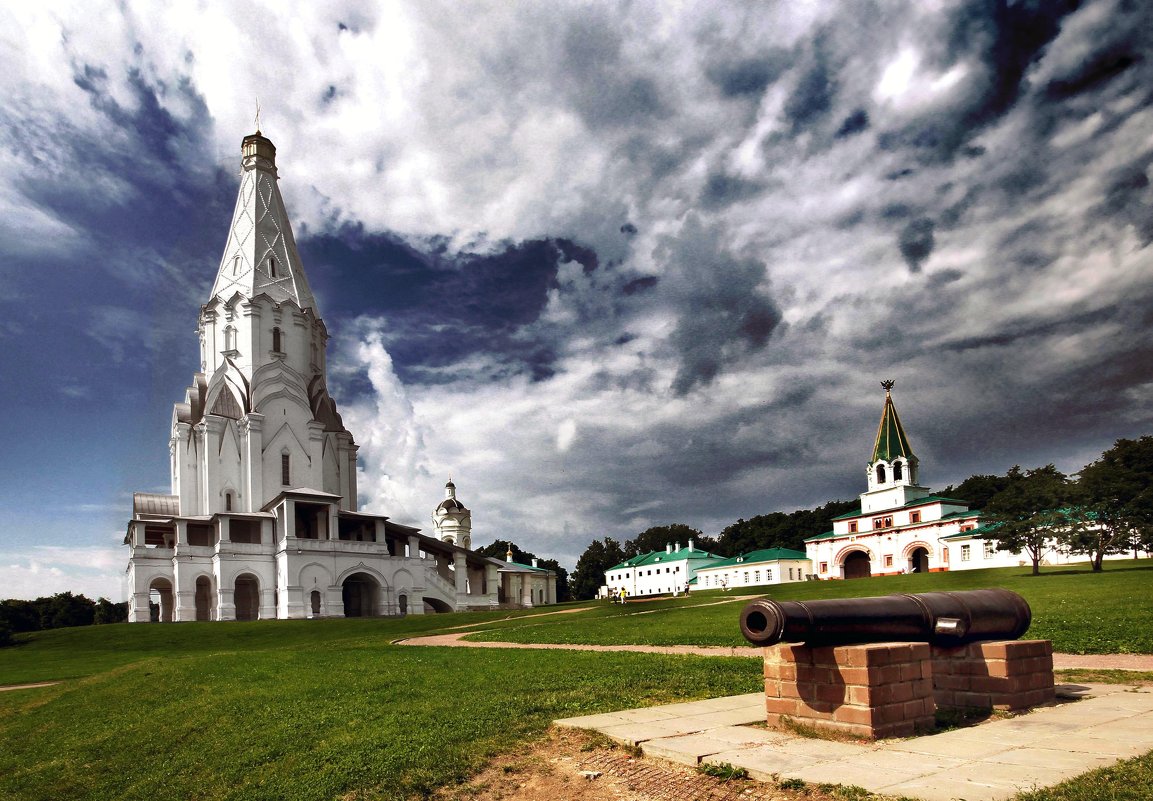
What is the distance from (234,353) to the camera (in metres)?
57.9

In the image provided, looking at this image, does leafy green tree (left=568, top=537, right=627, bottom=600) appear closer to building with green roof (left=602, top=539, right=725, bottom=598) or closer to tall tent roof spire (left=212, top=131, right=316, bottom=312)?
building with green roof (left=602, top=539, right=725, bottom=598)

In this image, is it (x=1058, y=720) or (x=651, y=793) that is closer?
(x=651, y=793)

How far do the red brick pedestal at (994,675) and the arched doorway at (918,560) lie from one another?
6932 cm

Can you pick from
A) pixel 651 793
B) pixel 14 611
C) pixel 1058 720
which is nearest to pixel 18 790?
pixel 651 793

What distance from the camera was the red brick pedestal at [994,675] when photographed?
784 cm

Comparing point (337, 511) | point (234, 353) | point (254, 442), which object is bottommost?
point (337, 511)

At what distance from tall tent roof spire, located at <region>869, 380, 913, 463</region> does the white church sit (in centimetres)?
3753

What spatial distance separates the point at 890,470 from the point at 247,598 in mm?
56649

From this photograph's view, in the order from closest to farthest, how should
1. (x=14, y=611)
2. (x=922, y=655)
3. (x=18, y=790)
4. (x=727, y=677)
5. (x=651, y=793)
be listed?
1. (x=651, y=793)
2. (x=922, y=655)
3. (x=18, y=790)
4. (x=727, y=677)
5. (x=14, y=611)

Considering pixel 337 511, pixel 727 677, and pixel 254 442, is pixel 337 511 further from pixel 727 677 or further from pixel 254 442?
pixel 727 677

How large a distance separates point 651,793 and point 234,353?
57642 millimetres

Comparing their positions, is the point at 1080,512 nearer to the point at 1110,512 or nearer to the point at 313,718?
the point at 1110,512

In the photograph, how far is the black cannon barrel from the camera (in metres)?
6.98

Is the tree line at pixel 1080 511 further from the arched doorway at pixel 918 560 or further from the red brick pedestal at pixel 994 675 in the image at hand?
the red brick pedestal at pixel 994 675
